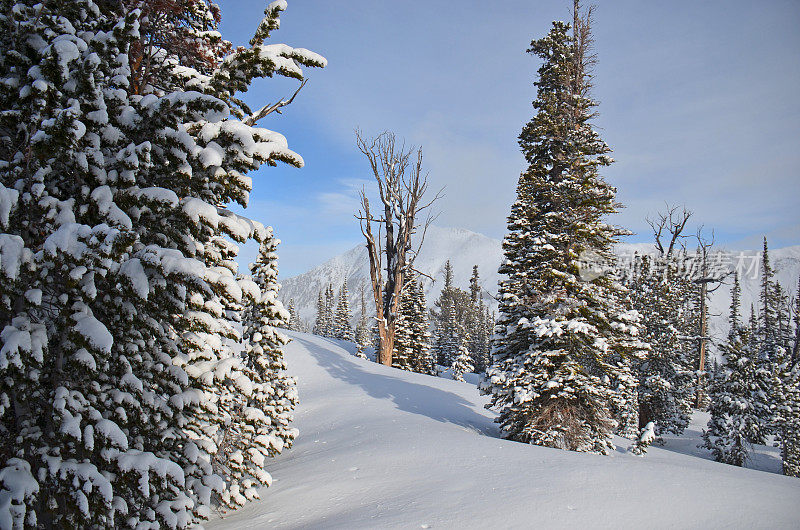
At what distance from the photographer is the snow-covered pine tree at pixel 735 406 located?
20.1 m

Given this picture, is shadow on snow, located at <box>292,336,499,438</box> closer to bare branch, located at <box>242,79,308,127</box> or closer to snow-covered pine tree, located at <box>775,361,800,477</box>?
bare branch, located at <box>242,79,308,127</box>

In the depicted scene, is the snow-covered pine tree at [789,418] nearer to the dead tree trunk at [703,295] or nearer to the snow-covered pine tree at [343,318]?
the dead tree trunk at [703,295]

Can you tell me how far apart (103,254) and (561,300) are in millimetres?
9929

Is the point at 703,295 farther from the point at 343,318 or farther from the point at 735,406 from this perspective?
the point at 343,318

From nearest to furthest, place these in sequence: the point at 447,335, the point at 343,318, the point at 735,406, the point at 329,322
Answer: the point at 735,406 → the point at 447,335 → the point at 343,318 → the point at 329,322

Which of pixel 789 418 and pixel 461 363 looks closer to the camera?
pixel 789 418

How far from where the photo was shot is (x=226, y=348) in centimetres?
461

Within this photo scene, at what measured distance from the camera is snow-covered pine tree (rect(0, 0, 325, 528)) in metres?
3.32

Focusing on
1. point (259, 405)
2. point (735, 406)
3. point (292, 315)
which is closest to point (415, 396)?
point (259, 405)

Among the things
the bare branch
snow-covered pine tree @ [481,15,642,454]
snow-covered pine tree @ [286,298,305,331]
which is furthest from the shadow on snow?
the bare branch

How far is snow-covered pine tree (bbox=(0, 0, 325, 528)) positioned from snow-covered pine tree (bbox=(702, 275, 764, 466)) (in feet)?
77.8

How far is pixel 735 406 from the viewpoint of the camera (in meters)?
20.5

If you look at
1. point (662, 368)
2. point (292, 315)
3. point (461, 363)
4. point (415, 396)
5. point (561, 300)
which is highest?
point (561, 300)

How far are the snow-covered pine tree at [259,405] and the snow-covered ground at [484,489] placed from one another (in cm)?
42
